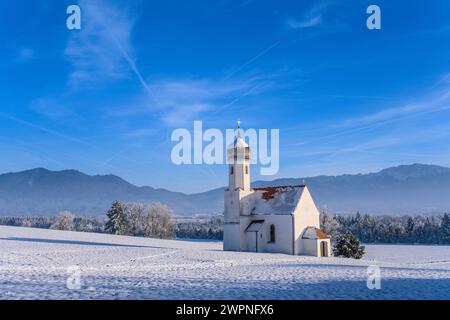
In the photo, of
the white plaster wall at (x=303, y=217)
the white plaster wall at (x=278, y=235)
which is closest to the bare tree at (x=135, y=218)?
the white plaster wall at (x=278, y=235)

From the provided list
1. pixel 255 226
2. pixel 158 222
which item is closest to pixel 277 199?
pixel 255 226

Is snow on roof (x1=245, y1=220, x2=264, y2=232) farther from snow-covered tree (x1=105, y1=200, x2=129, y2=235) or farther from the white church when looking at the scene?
snow-covered tree (x1=105, y1=200, x2=129, y2=235)

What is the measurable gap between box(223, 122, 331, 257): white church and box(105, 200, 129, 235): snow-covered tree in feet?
132

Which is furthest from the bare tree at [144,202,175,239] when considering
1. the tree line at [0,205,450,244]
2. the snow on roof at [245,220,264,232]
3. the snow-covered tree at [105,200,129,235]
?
the snow on roof at [245,220,264,232]

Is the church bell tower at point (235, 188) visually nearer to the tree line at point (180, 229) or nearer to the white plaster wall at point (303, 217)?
the white plaster wall at point (303, 217)

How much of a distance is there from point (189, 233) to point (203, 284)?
341 feet

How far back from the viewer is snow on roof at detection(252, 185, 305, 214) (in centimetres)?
4322

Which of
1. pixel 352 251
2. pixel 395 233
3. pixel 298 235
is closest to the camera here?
pixel 298 235

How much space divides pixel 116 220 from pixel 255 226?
4348 centimetres

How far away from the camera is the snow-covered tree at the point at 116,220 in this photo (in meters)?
80.0
